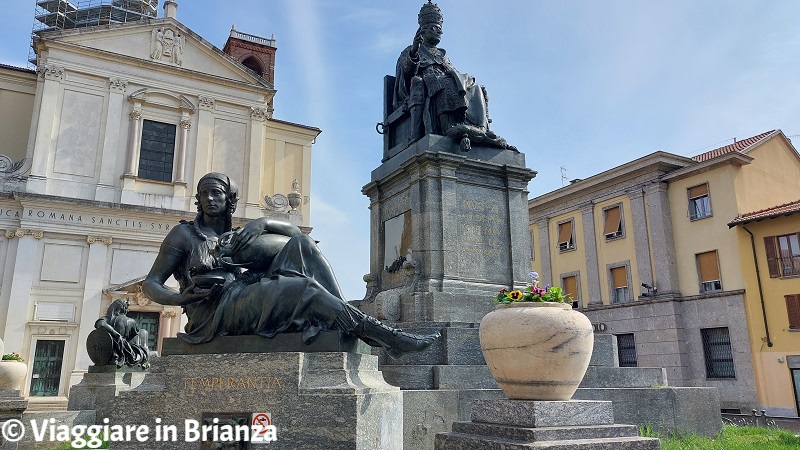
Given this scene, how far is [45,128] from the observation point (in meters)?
25.6

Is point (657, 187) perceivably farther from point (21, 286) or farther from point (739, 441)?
point (21, 286)

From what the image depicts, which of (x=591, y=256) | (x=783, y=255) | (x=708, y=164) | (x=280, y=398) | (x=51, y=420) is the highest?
(x=708, y=164)

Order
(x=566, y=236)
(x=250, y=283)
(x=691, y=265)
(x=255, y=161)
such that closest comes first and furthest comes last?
1. (x=250, y=283)
2. (x=691, y=265)
3. (x=255, y=161)
4. (x=566, y=236)

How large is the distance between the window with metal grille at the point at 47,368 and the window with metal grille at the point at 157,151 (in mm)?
8455

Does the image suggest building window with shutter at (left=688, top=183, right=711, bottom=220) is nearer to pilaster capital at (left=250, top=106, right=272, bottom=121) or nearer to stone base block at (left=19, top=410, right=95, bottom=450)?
pilaster capital at (left=250, top=106, right=272, bottom=121)

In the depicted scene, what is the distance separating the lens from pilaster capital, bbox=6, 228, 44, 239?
23.6m

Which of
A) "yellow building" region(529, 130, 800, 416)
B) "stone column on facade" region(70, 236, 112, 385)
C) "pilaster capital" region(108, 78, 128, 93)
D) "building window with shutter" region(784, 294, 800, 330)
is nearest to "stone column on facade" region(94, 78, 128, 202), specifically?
"pilaster capital" region(108, 78, 128, 93)

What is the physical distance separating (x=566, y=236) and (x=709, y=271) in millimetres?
7736

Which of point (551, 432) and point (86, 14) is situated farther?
point (86, 14)

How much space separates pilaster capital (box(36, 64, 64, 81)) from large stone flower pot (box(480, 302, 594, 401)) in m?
28.0

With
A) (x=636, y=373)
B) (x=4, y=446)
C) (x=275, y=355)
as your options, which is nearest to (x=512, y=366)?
(x=275, y=355)

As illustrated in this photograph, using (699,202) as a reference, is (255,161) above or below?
above

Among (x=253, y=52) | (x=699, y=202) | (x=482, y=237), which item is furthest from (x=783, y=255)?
(x=253, y=52)

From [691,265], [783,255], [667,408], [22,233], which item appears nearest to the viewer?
[667,408]
